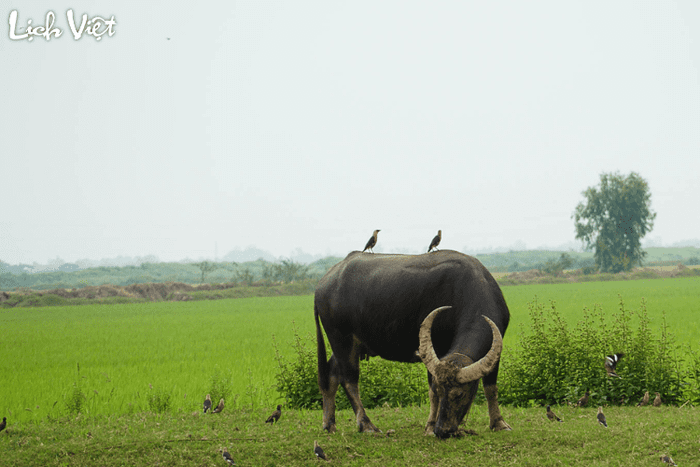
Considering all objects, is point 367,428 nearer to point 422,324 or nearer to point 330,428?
Answer: point 330,428

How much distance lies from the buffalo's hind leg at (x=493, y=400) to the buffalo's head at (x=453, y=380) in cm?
69

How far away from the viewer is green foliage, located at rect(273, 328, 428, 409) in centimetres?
871

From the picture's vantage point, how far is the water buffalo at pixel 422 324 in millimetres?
5289

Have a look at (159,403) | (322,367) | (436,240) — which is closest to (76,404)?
(159,403)

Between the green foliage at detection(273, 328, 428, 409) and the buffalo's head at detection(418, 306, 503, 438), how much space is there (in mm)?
3356

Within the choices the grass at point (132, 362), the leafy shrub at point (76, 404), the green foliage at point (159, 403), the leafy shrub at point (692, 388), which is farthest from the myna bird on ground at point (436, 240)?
the leafy shrub at point (76, 404)

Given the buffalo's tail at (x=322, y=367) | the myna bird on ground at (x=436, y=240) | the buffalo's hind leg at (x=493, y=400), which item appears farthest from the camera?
the myna bird on ground at (x=436, y=240)

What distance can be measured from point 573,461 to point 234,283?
53.4m

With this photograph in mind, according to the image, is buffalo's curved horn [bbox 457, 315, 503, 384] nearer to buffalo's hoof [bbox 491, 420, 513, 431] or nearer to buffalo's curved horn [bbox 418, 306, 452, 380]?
buffalo's curved horn [bbox 418, 306, 452, 380]

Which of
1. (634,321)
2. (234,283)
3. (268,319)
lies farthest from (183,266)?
(634,321)

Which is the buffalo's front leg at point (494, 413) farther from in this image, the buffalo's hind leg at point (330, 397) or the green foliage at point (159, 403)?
the green foliage at point (159, 403)

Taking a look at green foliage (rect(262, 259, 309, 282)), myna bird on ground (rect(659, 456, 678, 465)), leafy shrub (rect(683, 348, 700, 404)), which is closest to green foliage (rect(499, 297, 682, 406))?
leafy shrub (rect(683, 348, 700, 404))

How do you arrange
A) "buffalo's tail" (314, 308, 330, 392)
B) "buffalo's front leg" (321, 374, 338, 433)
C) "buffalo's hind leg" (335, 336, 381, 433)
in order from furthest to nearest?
"buffalo's tail" (314, 308, 330, 392) < "buffalo's front leg" (321, 374, 338, 433) < "buffalo's hind leg" (335, 336, 381, 433)

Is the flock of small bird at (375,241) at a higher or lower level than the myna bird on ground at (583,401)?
higher
